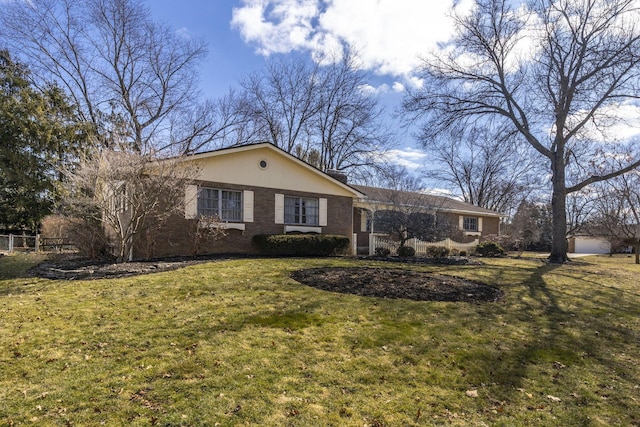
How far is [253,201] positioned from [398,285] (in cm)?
865

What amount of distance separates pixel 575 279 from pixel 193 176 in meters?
12.2

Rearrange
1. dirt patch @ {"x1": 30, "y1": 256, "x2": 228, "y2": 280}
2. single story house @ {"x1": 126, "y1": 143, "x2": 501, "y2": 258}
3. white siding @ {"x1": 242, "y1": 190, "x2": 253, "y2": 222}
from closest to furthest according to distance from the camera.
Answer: dirt patch @ {"x1": 30, "y1": 256, "x2": 228, "y2": 280} < single story house @ {"x1": 126, "y1": 143, "x2": 501, "y2": 258} < white siding @ {"x1": 242, "y1": 190, "x2": 253, "y2": 222}

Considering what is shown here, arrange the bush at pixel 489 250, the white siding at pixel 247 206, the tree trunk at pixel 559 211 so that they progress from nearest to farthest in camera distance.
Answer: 1. the white siding at pixel 247 206
2. the tree trunk at pixel 559 211
3. the bush at pixel 489 250

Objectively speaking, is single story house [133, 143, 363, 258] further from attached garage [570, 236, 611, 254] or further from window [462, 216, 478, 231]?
attached garage [570, 236, 611, 254]

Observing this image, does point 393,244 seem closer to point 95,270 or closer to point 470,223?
point 470,223

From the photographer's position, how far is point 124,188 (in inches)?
410

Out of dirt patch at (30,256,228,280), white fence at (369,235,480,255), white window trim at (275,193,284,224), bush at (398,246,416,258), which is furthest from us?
white fence at (369,235,480,255)

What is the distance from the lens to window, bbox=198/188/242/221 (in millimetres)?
14305

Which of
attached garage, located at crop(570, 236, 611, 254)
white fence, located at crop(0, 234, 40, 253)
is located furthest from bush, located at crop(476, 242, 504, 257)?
attached garage, located at crop(570, 236, 611, 254)

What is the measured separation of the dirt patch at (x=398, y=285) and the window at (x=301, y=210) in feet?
22.6

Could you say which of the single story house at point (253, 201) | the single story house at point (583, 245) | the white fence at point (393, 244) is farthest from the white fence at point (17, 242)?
the single story house at point (583, 245)

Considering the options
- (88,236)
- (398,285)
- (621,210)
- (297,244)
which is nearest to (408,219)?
(297,244)

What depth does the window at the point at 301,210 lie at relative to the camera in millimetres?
16656

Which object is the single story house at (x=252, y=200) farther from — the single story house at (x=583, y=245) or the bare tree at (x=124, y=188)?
the single story house at (x=583, y=245)
